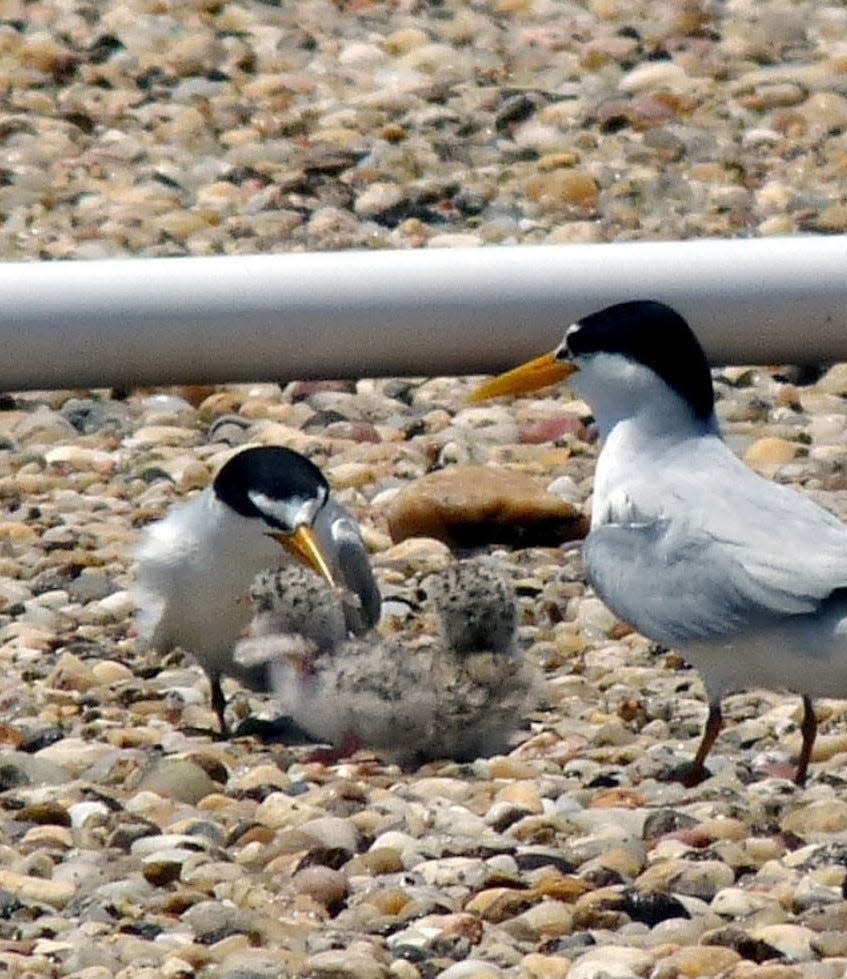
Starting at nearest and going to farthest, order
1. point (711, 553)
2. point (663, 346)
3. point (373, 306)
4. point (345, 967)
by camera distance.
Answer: point (345, 967) → point (711, 553) → point (663, 346) → point (373, 306)

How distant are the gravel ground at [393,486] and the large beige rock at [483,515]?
0.06 meters

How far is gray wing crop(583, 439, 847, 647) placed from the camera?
4359mm

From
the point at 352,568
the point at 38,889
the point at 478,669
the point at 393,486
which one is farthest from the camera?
the point at 393,486

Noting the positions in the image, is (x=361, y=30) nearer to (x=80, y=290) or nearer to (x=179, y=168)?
(x=179, y=168)

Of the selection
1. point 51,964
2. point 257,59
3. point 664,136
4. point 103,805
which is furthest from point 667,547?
point 257,59

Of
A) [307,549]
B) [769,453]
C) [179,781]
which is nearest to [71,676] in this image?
[307,549]

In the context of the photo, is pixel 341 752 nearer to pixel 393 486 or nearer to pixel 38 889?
pixel 38 889

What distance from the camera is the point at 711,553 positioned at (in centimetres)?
449

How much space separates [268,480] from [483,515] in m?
0.75

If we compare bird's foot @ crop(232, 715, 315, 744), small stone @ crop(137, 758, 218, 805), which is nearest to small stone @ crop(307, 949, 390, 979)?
small stone @ crop(137, 758, 218, 805)

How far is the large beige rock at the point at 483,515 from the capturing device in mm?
5723

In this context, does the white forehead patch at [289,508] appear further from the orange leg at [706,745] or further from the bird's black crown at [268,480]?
the orange leg at [706,745]

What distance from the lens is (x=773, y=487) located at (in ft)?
15.1

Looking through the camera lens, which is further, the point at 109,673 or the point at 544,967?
the point at 109,673
